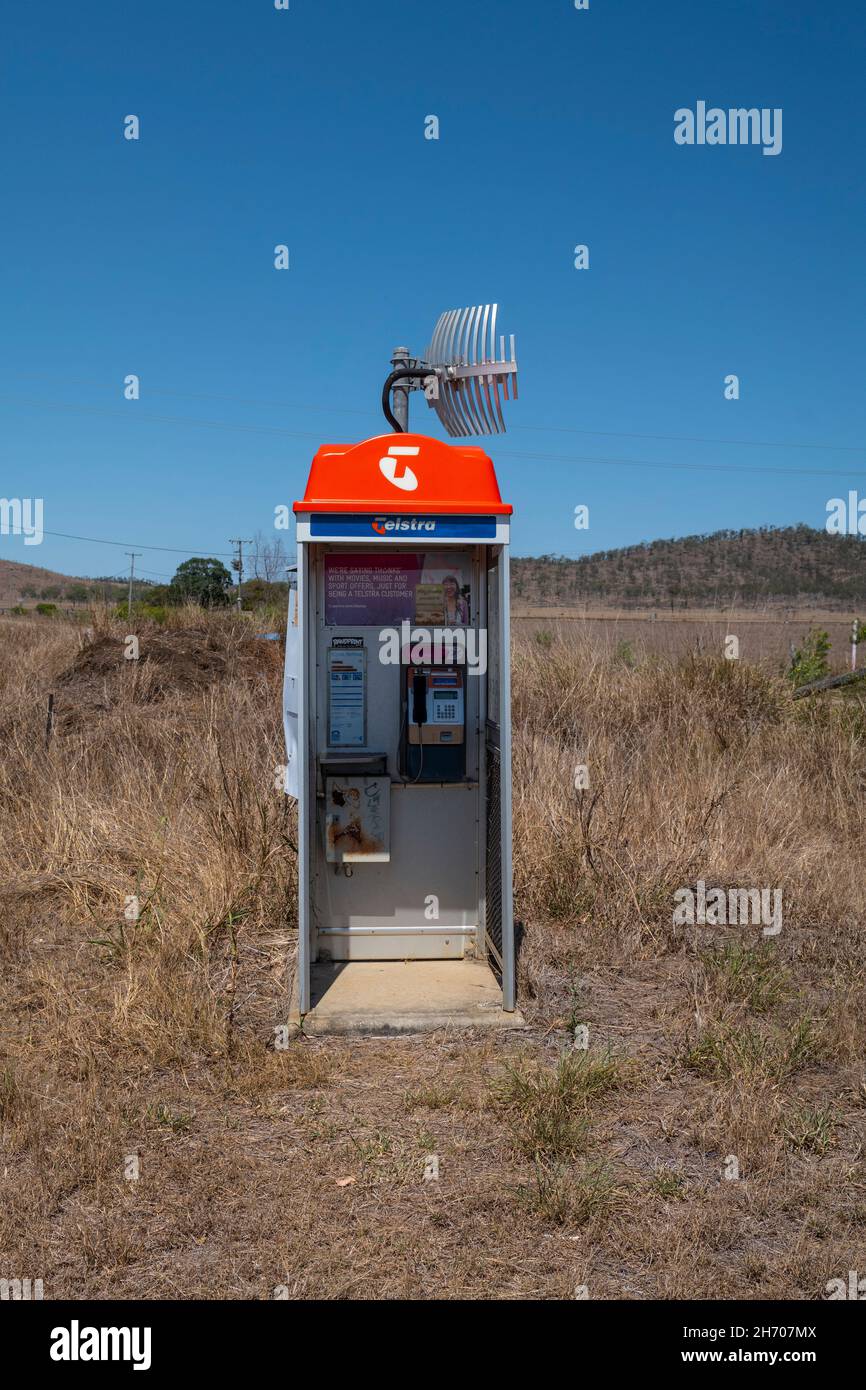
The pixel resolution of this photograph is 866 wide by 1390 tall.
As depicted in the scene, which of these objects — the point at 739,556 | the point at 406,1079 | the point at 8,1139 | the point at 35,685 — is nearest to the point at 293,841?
the point at 406,1079

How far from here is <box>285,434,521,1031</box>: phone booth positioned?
5402 millimetres

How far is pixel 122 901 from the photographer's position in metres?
6.38

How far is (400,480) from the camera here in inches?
191

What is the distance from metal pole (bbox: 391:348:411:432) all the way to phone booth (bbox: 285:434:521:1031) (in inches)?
25.0

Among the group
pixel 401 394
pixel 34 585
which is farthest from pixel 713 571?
pixel 401 394

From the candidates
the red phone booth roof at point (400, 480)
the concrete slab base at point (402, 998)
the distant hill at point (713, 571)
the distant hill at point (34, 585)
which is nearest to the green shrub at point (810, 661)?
the concrete slab base at point (402, 998)

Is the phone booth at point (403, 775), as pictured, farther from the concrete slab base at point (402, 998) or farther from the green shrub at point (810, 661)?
the green shrub at point (810, 661)

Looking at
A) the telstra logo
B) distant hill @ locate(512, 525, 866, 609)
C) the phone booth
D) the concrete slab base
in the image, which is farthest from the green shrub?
distant hill @ locate(512, 525, 866, 609)

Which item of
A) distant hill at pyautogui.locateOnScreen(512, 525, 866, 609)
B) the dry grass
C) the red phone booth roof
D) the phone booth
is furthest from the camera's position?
distant hill at pyautogui.locateOnScreen(512, 525, 866, 609)

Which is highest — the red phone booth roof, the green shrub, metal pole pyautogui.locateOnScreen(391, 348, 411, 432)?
metal pole pyautogui.locateOnScreen(391, 348, 411, 432)

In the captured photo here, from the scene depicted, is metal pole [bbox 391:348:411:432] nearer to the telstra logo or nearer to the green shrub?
the telstra logo

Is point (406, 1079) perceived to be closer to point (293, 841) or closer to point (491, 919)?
point (491, 919)

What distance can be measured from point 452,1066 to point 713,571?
56.6 meters

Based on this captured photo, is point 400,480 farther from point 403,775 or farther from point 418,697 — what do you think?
point 403,775
